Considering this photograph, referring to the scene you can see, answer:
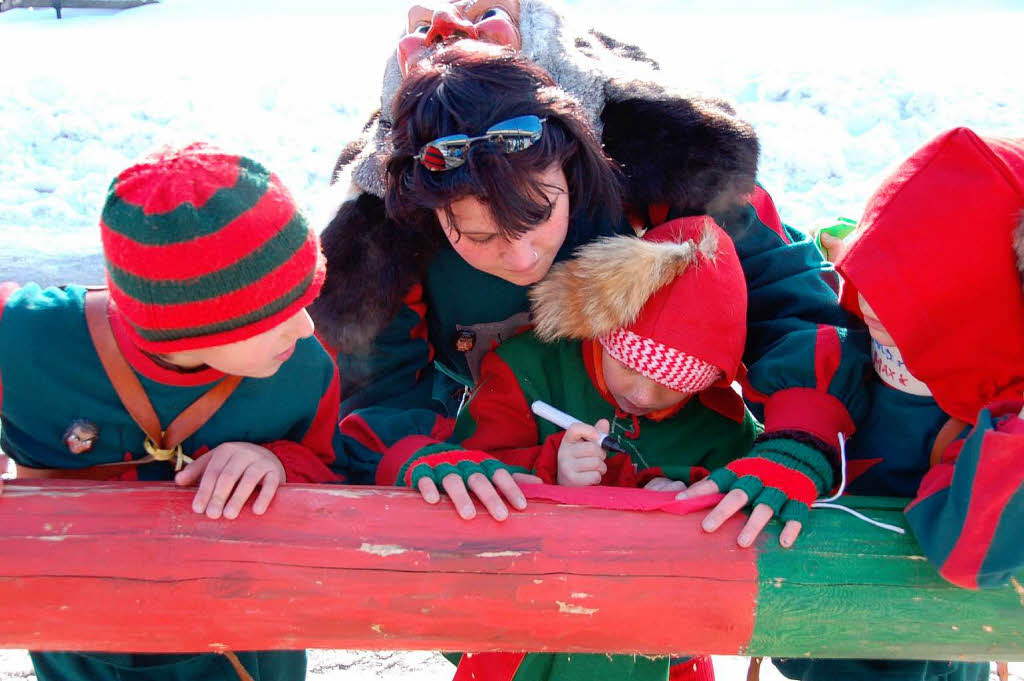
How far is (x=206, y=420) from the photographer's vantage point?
161cm

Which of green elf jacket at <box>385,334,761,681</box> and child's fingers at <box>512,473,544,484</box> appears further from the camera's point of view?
green elf jacket at <box>385,334,761,681</box>

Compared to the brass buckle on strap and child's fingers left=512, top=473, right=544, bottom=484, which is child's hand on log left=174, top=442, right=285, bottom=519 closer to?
the brass buckle on strap

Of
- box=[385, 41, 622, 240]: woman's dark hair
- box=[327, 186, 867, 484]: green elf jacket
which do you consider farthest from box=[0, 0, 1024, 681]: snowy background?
box=[385, 41, 622, 240]: woman's dark hair

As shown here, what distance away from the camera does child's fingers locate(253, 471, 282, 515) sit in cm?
138

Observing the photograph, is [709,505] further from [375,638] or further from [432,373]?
[432,373]

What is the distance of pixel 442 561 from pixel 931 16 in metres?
8.89

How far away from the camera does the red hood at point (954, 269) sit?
1.44 metres

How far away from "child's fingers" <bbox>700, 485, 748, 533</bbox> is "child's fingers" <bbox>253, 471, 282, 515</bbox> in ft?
1.96

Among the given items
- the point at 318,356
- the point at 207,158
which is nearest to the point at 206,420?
the point at 318,356

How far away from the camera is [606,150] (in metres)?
2.04

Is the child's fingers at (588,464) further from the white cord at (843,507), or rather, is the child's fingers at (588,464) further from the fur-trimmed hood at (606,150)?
the fur-trimmed hood at (606,150)

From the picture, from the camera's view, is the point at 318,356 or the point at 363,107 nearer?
the point at 318,356

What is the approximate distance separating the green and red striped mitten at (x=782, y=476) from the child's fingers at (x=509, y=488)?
31 centimetres

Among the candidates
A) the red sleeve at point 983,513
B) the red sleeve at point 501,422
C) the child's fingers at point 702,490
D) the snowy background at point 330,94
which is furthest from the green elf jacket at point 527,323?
the snowy background at point 330,94
